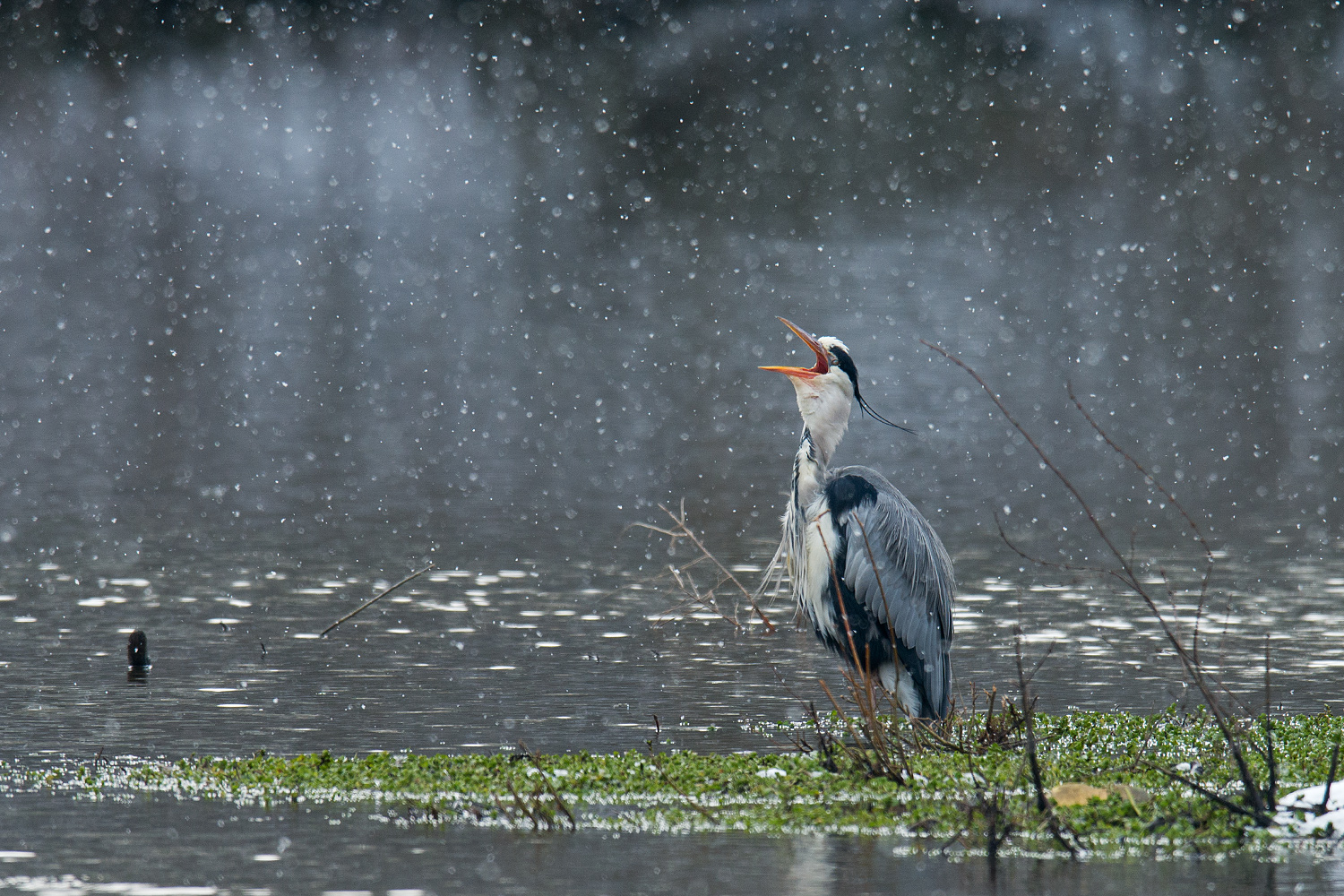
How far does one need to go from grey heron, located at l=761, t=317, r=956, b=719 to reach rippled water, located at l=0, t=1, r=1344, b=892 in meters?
0.33

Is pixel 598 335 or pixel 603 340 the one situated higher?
pixel 598 335

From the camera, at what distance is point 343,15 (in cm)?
10056

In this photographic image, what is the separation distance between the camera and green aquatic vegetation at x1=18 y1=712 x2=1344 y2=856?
7.64 m

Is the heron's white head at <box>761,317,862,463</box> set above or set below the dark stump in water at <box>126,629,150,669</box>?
above

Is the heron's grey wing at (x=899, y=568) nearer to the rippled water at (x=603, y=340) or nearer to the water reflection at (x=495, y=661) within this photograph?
the rippled water at (x=603, y=340)

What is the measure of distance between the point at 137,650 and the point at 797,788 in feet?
17.2

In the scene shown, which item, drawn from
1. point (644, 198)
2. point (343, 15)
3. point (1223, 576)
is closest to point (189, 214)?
point (644, 198)

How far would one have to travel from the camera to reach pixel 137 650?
1191 centimetres

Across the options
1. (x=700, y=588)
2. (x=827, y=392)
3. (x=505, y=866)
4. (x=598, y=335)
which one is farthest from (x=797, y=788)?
(x=598, y=335)

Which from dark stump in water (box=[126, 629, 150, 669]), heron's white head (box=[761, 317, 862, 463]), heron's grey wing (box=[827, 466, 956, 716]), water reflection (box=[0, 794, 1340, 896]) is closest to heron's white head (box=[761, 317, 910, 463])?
heron's white head (box=[761, 317, 862, 463])

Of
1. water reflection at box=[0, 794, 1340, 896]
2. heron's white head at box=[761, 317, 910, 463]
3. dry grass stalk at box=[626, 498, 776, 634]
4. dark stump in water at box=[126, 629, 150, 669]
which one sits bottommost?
water reflection at box=[0, 794, 1340, 896]

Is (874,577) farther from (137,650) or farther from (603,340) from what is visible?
(603,340)

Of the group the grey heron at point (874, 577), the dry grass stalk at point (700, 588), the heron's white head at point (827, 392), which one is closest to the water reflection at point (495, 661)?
the dry grass stalk at point (700, 588)

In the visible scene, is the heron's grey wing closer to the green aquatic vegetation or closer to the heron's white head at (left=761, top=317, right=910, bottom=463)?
the heron's white head at (left=761, top=317, right=910, bottom=463)
